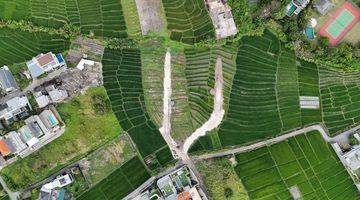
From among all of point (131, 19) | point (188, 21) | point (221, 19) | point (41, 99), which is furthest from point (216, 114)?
point (41, 99)

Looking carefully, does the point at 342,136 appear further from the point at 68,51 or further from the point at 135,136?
the point at 68,51

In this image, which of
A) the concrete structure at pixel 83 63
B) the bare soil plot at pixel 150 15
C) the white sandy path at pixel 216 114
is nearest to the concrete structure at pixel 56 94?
the concrete structure at pixel 83 63

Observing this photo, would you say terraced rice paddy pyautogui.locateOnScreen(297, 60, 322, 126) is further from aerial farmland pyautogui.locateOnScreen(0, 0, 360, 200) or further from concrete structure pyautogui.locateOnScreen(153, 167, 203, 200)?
concrete structure pyautogui.locateOnScreen(153, 167, 203, 200)

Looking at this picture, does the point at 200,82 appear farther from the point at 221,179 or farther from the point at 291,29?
the point at 291,29

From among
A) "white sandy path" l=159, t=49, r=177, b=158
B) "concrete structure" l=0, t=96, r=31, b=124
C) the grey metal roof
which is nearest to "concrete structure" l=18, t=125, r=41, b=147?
"concrete structure" l=0, t=96, r=31, b=124

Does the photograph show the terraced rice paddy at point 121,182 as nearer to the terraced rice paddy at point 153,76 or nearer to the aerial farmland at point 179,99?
the aerial farmland at point 179,99

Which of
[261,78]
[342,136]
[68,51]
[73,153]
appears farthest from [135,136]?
[342,136]
